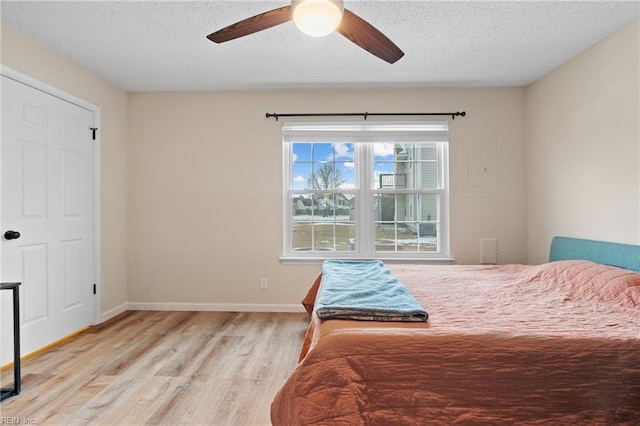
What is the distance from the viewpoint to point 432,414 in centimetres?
139

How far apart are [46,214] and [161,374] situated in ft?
5.64

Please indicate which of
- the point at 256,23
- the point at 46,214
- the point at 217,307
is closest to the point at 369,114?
the point at 256,23

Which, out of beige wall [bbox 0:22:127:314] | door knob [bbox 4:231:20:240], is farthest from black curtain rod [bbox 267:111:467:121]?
door knob [bbox 4:231:20:240]

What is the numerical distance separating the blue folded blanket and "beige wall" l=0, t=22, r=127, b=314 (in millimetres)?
2578

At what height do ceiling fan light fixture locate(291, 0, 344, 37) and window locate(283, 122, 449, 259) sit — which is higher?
ceiling fan light fixture locate(291, 0, 344, 37)

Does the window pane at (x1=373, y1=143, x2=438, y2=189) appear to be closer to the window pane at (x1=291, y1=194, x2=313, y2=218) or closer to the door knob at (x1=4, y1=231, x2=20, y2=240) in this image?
the window pane at (x1=291, y1=194, x2=313, y2=218)

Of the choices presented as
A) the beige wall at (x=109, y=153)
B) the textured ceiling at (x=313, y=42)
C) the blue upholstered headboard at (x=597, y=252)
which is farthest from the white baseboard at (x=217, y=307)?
the blue upholstered headboard at (x=597, y=252)

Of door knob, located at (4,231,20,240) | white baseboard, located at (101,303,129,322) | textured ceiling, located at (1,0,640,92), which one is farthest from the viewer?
white baseboard, located at (101,303,129,322)

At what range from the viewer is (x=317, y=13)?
163 centimetres

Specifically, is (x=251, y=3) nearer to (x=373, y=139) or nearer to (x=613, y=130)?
(x=373, y=139)

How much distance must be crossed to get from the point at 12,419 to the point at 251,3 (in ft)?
9.20

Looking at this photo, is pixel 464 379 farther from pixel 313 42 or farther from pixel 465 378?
pixel 313 42

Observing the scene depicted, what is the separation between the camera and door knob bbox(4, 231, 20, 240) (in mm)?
2537

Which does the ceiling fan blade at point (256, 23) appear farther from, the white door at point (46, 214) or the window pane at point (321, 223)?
the window pane at point (321, 223)
